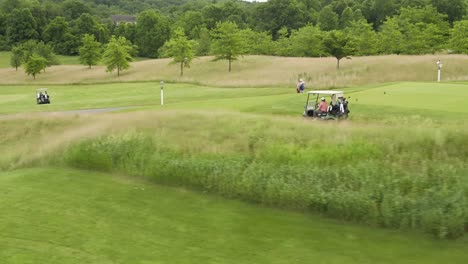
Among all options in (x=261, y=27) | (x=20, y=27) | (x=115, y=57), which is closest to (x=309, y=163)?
(x=115, y=57)

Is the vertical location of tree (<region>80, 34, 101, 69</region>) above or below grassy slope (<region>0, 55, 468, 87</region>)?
above

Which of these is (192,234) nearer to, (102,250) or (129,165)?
(102,250)

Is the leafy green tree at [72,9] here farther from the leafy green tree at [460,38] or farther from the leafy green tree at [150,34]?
the leafy green tree at [460,38]

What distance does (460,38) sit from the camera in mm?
61719

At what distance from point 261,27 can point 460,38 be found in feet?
225

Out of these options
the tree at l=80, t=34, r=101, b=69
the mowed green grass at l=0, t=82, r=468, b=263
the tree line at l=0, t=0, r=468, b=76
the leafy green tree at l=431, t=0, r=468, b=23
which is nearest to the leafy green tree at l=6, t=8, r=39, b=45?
the tree line at l=0, t=0, r=468, b=76

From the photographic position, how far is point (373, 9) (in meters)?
118

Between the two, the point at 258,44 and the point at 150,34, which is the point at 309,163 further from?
the point at 150,34

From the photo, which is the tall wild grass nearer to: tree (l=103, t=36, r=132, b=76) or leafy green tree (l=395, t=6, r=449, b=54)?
tree (l=103, t=36, r=132, b=76)

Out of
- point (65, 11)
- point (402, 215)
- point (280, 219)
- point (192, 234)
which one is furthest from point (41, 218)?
point (65, 11)

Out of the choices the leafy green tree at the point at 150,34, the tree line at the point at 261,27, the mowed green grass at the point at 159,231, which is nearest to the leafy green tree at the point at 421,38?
the tree line at the point at 261,27

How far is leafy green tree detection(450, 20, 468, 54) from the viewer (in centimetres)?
6078

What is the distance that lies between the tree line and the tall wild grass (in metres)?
49.6

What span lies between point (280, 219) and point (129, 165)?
6085 mm
